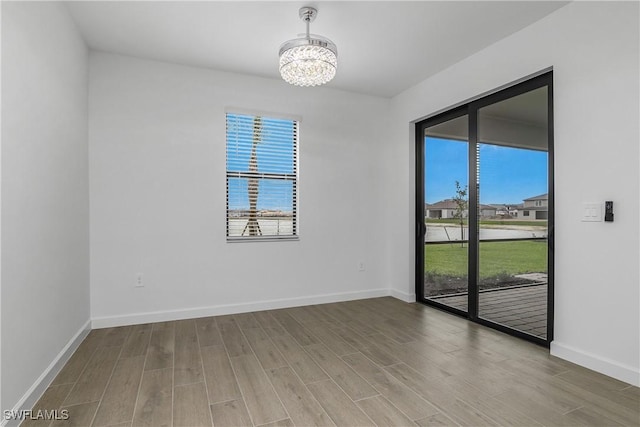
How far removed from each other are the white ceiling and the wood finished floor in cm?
266

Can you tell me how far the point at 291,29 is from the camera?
9.39 ft

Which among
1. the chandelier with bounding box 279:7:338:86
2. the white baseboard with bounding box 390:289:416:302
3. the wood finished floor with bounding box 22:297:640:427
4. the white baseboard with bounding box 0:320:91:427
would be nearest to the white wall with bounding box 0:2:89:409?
the white baseboard with bounding box 0:320:91:427

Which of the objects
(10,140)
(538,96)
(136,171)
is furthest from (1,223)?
(538,96)

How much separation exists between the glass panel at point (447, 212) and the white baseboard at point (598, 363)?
1.09 metres

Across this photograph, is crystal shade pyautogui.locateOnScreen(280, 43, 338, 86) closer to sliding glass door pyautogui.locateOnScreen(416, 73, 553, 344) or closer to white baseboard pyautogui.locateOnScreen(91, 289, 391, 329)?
sliding glass door pyautogui.locateOnScreen(416, 73, 553, 344)

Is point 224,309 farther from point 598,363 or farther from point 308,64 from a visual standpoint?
point 598,363

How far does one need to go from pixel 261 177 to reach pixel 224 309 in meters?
1.53

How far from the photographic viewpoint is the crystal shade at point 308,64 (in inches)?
100

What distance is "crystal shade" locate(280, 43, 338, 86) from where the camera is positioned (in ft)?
8.34

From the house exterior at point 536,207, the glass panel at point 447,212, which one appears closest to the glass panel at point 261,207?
the glass panel at point 447,212

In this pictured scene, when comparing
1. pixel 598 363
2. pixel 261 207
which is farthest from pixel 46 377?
pixel 598 363

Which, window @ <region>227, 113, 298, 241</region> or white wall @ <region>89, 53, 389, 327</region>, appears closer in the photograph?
white wall @ <region>89, 53, 389, 327</region>

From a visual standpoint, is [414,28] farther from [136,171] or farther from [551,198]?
[136,171]

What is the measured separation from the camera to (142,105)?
340 cm
